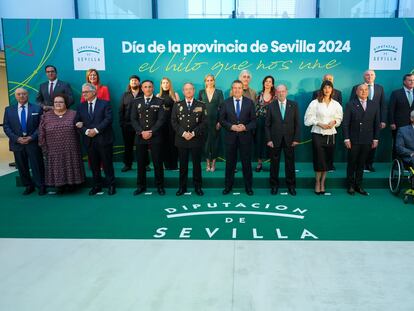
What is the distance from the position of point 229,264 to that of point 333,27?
4605mm

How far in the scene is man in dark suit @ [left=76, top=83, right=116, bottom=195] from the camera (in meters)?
4.59

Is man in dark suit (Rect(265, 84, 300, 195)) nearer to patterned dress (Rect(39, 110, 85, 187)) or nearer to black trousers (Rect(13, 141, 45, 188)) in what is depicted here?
patterned dress (Rect(39, 110, 85, 187))

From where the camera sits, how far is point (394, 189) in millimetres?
4578

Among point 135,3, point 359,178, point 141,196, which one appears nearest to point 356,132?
point 359,178

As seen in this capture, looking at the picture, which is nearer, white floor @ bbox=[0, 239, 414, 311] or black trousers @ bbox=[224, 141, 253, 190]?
white floor @ bbox=[0, 239, 414, 311]

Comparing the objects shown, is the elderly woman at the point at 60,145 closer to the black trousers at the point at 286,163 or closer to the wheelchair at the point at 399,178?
the black trousers at the point at 286,163

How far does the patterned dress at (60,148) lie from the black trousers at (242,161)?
2035 millimetres

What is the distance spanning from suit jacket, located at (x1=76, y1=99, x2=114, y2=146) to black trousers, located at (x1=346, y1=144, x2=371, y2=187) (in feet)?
10.6

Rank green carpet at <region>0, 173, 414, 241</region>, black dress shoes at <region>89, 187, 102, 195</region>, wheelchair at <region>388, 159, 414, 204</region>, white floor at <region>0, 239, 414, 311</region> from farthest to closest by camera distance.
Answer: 1. black dress shoes at <region>89, 187, 102, 195</region>
2. wheelchair at <region>388, 159, 414, 204</region>
3. green carpet at <region>0, 173, 414, 241</region>
4. white floor at <region>0, 239, 414, 311</region>

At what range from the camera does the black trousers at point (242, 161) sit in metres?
4.61

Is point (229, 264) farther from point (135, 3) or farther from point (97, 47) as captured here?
point (135, 3)

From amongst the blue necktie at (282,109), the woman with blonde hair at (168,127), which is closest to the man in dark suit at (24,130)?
the woman with blonde hair at (168,127)

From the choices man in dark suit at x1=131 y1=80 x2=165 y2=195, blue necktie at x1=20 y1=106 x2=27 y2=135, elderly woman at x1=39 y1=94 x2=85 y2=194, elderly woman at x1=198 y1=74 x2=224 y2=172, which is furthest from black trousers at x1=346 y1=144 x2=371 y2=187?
blue necktie at x1=20 y1=106 x2=27 y2=135

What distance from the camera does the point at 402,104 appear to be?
5.21 m
